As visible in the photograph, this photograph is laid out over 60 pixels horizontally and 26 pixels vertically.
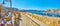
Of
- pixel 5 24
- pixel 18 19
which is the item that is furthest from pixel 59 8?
pixel 5 24

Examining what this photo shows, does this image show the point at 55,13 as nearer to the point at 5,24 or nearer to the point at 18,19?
the point at 18,19

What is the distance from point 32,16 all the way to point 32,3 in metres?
0.20

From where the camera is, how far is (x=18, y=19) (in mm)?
2305

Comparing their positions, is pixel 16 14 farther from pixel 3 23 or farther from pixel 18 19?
pixel 3 23

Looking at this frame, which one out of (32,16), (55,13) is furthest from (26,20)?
(55,13)

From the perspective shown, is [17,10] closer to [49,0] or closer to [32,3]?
[32,3]

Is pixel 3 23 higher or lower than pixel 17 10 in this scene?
lower

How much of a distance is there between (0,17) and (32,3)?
1.77 feet

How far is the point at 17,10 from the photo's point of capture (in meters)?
2.34

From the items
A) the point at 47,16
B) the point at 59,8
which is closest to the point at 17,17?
the point at 47,16

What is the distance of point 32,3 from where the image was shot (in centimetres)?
231

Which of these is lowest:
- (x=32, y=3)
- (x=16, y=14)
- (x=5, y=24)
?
(x=5, y=24)

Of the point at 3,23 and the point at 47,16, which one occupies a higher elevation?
the point at 47,16

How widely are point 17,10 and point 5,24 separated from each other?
29 centimetres
